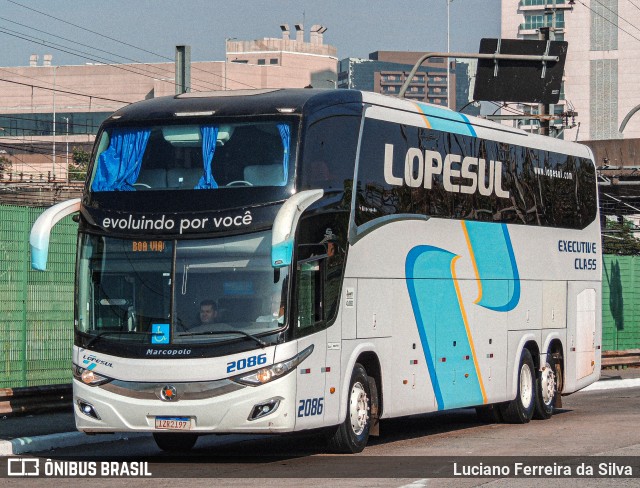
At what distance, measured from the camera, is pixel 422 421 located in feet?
68.4

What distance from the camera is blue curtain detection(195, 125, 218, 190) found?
14.1 meters

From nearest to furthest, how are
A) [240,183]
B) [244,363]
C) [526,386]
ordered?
[244,363]
[240,183]
[526,386]

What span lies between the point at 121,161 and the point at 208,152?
1033mm

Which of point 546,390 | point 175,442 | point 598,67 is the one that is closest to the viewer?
point 175,442

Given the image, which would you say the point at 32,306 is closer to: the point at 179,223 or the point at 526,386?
the point at 179,223

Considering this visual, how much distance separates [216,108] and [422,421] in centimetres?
806

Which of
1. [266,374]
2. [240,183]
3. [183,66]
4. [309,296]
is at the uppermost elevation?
[183,66]

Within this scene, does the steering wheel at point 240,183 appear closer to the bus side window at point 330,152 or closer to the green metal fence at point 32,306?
the bus side window at point 330,152

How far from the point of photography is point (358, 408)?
50.2 ft

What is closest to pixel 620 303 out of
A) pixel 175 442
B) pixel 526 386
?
pixel 526 386

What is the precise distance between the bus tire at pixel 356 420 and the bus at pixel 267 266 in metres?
0.03

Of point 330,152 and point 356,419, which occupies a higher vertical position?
point 330,152

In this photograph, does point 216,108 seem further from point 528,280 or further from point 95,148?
point 528,280

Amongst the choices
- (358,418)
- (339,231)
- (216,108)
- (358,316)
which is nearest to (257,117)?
(216,108)
